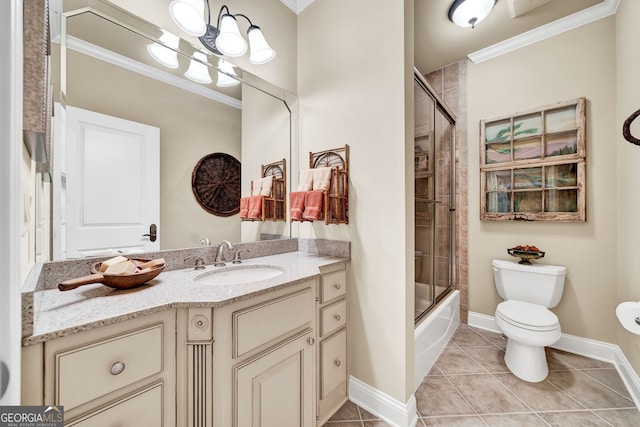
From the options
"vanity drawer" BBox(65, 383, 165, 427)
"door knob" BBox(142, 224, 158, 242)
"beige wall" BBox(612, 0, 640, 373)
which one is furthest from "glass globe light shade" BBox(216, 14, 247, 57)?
"beige wall" BBox(612, 0, 640, 373)

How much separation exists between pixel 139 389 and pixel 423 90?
2.42 meters

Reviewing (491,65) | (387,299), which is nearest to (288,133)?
(387,299)

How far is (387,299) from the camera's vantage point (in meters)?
1.41

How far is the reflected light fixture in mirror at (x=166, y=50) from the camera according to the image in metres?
1.25

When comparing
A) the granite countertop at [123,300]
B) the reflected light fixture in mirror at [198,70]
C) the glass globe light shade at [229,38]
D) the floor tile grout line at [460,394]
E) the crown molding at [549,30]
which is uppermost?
the crown molding at [549,30]

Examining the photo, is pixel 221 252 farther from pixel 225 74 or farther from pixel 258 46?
pixel 258 46

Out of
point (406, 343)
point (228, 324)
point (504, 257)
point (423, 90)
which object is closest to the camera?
point (228, 324)

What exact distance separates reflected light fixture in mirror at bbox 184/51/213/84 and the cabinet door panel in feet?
4.87

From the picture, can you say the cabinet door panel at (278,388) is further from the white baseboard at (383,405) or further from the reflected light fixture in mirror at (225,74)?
the reflected light fixture in mirror at (225,74)

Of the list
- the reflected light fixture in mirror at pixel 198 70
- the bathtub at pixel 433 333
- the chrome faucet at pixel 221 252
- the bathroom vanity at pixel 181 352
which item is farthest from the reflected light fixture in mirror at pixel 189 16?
the bathtub at pixel 433 333

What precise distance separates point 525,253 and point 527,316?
1.96ft

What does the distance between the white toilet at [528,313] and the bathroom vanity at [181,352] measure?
4.60ft

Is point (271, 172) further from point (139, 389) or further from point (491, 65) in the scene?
point (491, 65)

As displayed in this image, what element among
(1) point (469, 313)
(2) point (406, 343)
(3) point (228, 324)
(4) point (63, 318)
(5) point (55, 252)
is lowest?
(1) point (469, 313)
